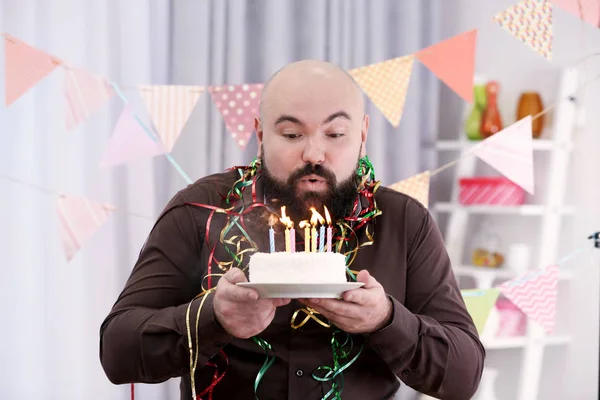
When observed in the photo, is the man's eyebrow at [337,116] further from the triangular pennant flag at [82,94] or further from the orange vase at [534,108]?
the orange vase at [534,108]

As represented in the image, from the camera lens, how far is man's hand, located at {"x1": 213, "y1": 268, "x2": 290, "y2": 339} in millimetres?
1250

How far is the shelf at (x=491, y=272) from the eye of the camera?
2.93 meters

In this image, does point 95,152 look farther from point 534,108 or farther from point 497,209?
point 534,108

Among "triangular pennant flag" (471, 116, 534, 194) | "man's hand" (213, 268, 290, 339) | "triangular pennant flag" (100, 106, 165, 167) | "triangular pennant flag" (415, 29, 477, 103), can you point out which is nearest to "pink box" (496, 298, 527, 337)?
"triangular pennant flag" (471, 116, 534, 194)

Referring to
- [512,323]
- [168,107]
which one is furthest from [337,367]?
[512,323]

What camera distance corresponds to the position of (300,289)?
1161mm

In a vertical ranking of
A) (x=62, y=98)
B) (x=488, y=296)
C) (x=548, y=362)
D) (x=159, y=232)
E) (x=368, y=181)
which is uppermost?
(x=62, y=98)

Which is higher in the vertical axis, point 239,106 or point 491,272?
point 239,106

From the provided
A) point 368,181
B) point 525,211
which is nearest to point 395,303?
point 368,181

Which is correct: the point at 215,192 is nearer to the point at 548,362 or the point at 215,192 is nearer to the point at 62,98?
the point at 62,98

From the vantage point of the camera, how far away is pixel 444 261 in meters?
1.75

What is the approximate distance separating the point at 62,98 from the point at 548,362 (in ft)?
7.18

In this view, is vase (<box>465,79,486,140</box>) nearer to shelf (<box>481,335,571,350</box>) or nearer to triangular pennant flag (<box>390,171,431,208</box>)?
triangular pennant flag (<box>390,171,431,208</box>)

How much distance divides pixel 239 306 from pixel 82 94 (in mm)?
1687
